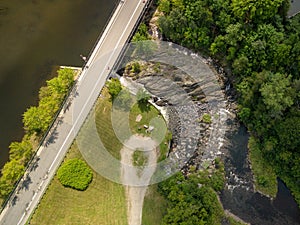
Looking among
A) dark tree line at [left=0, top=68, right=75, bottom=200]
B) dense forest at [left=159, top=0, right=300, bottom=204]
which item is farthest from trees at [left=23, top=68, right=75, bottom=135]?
dense forest at [left=159, top=0, right=300, bottom=204]

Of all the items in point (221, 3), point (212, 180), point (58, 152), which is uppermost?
point (221, 3)

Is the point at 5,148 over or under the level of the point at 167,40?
under

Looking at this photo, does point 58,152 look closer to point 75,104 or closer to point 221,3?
point 75,104

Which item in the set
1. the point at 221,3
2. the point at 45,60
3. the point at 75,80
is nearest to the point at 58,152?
the point at 75,80

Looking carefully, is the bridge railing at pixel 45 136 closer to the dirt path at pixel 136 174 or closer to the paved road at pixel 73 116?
the paved road at pixel 73 116

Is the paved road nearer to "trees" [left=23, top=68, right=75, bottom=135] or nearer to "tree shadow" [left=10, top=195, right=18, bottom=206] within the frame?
"tree shadow" [left=10, top=195, right=18, bottom=206]
